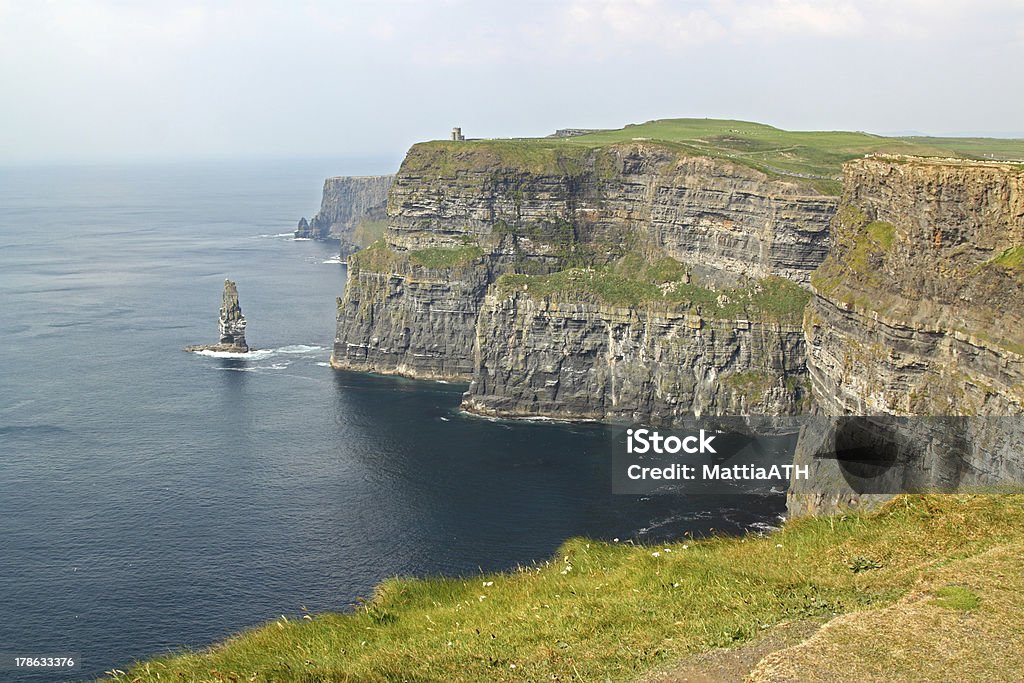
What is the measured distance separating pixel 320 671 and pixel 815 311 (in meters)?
71.7

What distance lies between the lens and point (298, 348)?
152375 mm

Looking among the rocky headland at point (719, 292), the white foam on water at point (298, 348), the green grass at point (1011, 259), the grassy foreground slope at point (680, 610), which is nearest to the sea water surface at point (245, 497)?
the white foam on water at point (298, 348)

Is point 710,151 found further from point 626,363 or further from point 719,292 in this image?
point 626,363

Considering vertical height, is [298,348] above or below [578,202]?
below

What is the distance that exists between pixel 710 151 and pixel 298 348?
7149cm

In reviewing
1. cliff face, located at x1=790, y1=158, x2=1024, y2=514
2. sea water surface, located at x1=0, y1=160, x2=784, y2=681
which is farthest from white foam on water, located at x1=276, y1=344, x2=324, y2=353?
cliff face, located at x1=790, y1=158, x2=1024, y2=514

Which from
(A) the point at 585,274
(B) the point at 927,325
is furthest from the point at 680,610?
(A) the point at 585,274

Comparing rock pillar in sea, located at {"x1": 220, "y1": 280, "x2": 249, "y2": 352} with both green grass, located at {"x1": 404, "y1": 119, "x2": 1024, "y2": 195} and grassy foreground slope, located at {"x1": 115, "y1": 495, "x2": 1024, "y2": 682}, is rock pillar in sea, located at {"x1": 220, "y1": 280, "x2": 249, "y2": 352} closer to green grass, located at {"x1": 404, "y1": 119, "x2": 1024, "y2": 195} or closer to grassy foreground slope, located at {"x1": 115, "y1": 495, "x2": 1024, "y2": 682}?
green grass, located at {"x1": 404, "y1": 119, "x2": 1024, "y2": 195}

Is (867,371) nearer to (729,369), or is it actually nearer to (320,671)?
(729,369)

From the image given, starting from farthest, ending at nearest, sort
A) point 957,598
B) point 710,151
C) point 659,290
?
point 710,151, point 659,290, point 957,598

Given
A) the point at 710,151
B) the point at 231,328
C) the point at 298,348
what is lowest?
the point at 298,348

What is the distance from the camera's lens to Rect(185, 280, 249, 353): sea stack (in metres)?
148

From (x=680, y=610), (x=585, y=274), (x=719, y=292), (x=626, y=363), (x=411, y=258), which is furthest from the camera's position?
(x=411, y=258)

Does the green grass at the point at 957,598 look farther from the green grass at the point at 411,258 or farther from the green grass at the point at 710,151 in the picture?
the green grass at the point at 411,258
